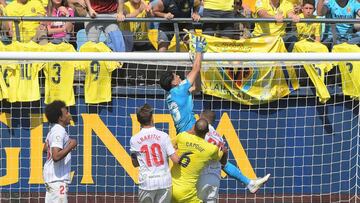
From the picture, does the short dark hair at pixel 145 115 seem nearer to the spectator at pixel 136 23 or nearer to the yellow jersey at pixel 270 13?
the spectator at pixel 136 23

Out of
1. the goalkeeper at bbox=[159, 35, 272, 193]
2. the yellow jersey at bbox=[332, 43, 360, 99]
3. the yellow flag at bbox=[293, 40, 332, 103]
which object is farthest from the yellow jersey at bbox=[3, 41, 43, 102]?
the yellow jersey at bbox=[332, 43, 360, 99]

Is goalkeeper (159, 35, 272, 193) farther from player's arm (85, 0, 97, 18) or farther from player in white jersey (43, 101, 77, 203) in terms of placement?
player's arm (85, 0, 97, 18)

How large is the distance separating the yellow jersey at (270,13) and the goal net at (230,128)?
0.80 m

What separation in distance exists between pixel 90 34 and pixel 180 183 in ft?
10.7

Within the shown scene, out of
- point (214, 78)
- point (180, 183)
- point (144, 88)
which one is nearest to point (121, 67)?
point (144, 88)

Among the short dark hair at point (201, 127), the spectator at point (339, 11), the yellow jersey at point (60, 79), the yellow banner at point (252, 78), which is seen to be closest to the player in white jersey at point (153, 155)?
the short dark hair at point (201, 127)

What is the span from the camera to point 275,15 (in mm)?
13539

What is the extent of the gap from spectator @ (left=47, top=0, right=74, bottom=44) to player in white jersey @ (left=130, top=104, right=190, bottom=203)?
2.84m

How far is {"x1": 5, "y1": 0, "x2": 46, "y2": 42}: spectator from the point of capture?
13195 mm

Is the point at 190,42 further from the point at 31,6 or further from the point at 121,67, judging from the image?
the point at 31,6

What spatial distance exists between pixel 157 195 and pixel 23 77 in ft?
10.1

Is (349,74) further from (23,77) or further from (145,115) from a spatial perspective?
(23,77)

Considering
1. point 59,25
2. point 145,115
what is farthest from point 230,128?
point 59,25

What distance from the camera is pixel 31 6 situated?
1373 centimetres
